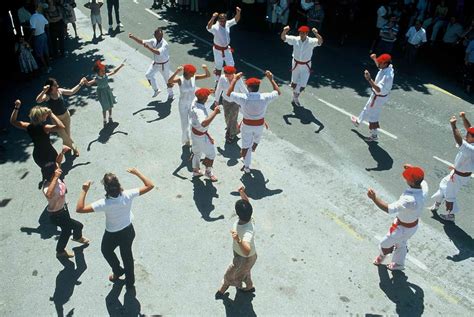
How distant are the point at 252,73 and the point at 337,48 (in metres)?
4.17

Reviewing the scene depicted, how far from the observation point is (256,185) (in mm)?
8391

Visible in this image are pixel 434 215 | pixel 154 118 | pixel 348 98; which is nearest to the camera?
pixel 434 215

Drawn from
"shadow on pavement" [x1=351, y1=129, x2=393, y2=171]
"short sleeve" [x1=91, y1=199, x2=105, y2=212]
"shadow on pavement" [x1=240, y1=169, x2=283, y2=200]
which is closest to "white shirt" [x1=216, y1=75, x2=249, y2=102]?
"shadow on pavement" [x1=240, y1=169, x2=283, y2=200]

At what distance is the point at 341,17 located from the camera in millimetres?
16031

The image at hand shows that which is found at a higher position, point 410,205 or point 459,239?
point 410,205

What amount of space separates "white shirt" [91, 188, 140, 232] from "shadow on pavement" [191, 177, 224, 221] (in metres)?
2.18

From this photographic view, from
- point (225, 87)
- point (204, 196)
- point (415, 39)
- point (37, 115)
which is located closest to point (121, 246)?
point (204, 196)

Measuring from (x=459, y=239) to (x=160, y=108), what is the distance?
7.19m

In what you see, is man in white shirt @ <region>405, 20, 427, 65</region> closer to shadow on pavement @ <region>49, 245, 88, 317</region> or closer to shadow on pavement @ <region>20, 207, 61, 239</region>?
Answer: shadow on pavement @ <region>49, 245, 88, 317</region>

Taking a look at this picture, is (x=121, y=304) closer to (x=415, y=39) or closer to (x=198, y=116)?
(x=198, y=116)

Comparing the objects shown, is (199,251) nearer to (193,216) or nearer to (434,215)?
(193,216)

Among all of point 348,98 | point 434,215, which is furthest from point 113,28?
point 434,215

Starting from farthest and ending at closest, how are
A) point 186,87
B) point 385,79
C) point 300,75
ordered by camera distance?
point 300,75 < point 385,79 < point 186,87

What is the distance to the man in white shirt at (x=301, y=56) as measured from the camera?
10.6 m
